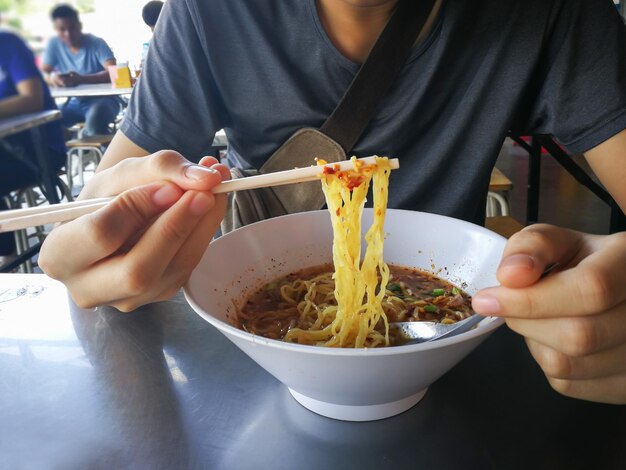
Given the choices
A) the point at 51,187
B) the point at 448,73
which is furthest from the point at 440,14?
the point at 51,187

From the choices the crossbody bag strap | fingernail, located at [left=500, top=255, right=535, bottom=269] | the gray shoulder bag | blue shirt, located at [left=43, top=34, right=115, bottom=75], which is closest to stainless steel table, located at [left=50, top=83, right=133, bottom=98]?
blue shirt, located at [left=43, top=34, right=115, bottom=75]

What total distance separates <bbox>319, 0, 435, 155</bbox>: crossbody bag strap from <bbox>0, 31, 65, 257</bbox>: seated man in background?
3.01 metres

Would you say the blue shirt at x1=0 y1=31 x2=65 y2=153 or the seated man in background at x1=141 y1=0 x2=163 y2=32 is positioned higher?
the seated man in background at x1=141 y1=0 x2=163 y2=32

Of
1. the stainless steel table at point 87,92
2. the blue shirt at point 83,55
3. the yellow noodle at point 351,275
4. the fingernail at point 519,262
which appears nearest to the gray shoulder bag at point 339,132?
the yellow noodle at point 351,275

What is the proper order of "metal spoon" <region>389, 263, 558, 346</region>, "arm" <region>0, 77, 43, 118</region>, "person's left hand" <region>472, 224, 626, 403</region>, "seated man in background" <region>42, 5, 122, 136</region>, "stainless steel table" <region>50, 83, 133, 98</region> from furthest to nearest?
"seated man in background" <region>42, 5, 122, 136</region>, "stainless steel table" <region>50, 83, 133, 98</region>, "arm" <region>0, 77, 43, 118</region>, "metal spoon" <region>389, 263, 558, 346</region>, "person's left hand" <region>472, 224, 626, 403</region>

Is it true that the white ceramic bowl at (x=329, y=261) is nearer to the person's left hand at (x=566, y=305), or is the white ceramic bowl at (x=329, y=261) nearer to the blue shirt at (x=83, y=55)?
the person's left hand at (x=566, y=305)

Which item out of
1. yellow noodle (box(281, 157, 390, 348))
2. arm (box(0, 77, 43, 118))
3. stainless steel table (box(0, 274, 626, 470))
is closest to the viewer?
stainless steel table (box(0, 274, 626, 470))

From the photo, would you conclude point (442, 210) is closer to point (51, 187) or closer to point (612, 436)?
point (612, 436)

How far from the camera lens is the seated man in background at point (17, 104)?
3447 millimetres

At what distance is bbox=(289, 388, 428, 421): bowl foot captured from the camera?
77 centimetres

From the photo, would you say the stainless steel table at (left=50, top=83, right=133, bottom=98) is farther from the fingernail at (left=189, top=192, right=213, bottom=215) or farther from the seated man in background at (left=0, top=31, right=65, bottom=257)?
the fingernail at (left=189, top=192, right=213, bottom=215)

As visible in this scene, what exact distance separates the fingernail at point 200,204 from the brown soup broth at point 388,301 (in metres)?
0.31

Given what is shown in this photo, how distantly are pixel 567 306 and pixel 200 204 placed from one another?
0.59 m

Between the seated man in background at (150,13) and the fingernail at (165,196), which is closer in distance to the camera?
the fingernail at (165,196)
